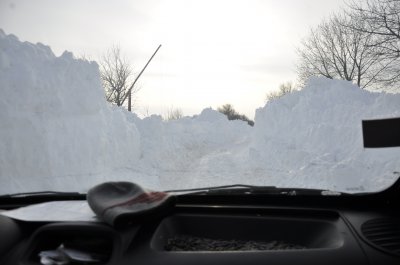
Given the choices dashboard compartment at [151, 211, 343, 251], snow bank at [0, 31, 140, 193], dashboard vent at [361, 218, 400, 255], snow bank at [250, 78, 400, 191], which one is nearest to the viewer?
dashboard vent at [361, 218, 400, 255]

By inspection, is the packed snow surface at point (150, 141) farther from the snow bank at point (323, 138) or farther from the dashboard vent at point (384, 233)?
the dashboard vent at point (384, 233)

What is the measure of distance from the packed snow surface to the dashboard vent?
724 centimetres

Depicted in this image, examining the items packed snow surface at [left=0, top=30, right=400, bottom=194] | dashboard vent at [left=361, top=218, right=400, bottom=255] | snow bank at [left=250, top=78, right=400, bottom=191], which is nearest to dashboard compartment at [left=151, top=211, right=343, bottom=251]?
dashboard vent at [left=361, top=218, right=400, bottom=255]

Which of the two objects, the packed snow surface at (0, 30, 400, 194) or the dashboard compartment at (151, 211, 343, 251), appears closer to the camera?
the dashboard compartment at (151, 211, 343, 251)

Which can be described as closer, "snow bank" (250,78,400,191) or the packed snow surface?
the packed snow surface

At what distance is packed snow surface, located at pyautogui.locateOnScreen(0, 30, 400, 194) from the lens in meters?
11.3

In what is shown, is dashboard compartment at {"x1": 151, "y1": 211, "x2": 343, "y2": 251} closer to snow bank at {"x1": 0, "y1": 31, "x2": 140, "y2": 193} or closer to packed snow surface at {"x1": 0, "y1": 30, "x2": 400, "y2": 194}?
packed snow surface at {"x1": 0, "y1": 30, "x2": 400, "y2": 194}

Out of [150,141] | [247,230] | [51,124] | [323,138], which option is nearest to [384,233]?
[247,230]

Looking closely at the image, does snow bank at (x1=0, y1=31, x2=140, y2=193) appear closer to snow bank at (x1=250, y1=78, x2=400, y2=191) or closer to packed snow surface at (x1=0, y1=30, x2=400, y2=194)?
packed snow surface at (x1=0, y1=30, x2=400, y2=194)

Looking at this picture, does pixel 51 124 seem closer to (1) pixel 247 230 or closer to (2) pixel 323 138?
(2) pixel 323 138

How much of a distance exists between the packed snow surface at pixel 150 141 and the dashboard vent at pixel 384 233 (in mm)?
7235

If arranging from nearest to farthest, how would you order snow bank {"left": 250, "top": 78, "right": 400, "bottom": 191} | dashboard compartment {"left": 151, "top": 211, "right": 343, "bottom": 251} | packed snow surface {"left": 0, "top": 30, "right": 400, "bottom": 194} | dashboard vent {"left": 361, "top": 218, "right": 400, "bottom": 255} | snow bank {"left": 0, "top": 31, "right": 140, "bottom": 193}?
dashboard vent {"left": 361, "top": 218, "right": 400, "bottom": 255}, dashboard compartment {"left": 151, "top": 211, "right": 343, "bottom": 251}, snow bank {"left": 0, "top": 31, "right": 140, "bottom": 193}, packed snow surface {"left": 0, "top": 30, "right": 400, "bottom": 194}, snow bank {"left": 250, "top": 78, "right": 400, "bottom": 191}

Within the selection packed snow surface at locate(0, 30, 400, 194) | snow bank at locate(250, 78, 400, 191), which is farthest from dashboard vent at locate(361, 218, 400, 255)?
snow bank at locate(250, 78, 400, 191)

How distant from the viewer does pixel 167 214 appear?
2.83 metres
